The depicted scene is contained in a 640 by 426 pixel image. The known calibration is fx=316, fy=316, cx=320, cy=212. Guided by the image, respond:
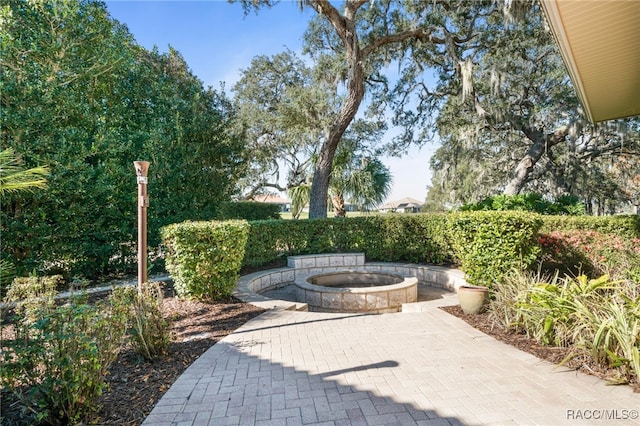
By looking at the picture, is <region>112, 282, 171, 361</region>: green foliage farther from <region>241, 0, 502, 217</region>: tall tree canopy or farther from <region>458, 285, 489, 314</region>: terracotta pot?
<region>241, 0, 502, 217</region>: tall tree canopy

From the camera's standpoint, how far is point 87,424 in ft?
7.13

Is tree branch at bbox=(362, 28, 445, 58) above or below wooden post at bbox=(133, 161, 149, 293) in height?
above

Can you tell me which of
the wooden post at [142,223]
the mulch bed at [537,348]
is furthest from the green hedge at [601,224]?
the wooden post at [142,223]

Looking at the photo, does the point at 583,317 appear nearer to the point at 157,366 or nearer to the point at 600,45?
the point at 600,45

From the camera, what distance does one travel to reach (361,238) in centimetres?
864

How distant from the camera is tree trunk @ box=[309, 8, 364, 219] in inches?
351

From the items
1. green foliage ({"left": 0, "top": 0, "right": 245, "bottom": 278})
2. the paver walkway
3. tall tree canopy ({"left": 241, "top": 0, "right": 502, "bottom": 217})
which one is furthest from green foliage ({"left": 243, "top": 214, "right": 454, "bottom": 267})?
the paver walkway

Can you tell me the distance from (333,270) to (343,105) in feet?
16.6

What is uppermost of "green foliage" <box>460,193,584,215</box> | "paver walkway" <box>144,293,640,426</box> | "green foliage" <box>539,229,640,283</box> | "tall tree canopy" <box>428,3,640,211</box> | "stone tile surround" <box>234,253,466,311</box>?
"tall tree canopy" <box>428,3,640,211</box>

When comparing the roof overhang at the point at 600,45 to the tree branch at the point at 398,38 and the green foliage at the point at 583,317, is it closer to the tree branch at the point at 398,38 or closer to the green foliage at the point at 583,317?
the green foliage at the point at 583,317

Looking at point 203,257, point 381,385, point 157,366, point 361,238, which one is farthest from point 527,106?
point 157,366

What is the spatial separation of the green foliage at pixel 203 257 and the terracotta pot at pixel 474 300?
3512mm

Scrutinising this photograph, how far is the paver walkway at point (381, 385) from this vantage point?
7.50 feet

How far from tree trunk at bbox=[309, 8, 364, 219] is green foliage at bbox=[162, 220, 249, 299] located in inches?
190
